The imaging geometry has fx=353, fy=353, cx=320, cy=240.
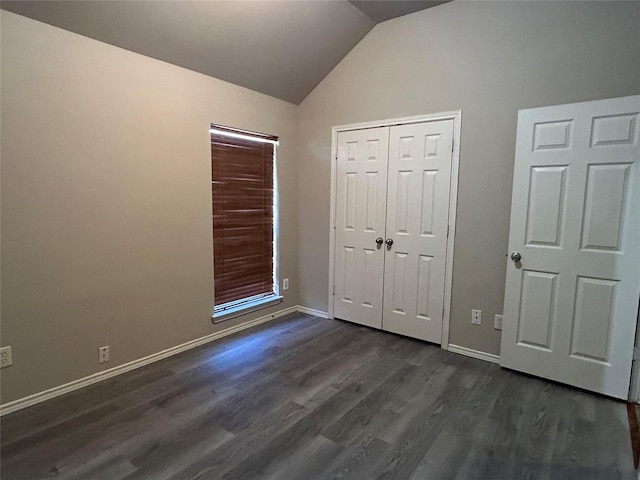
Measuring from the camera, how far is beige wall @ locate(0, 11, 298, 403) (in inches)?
83.3

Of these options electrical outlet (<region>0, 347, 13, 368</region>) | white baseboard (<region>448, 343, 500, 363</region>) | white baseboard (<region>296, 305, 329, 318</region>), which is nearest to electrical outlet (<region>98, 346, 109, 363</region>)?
electrical outlet (<region>0, 347, 13, 368</region>)

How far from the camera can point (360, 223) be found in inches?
144

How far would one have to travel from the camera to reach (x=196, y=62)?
2869mm

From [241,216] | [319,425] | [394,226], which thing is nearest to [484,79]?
[394,226]

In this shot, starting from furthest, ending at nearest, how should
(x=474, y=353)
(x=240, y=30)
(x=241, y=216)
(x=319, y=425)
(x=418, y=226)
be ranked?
(x=241, y=216)
(x=418, y=226)
(x=474, y=353)
(x=240, y=30)
(x=319, y=425)

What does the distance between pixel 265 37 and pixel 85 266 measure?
2.25 m

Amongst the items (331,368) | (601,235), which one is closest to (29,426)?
(331,368)

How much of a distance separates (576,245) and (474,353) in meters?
1.19

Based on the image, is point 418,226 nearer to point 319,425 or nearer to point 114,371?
point 319,425

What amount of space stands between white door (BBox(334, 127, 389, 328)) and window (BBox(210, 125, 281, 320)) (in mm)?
745

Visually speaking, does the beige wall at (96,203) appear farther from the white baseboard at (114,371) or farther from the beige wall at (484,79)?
the beige wall at (484,79)

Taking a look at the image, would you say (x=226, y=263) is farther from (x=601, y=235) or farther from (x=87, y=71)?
(x=601, y=235)

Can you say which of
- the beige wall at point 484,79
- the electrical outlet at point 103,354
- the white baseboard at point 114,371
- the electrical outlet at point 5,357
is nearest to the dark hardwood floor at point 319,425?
the white baseboard at point 114,371

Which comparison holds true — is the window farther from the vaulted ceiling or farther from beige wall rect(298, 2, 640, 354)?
beige wall rect(298, 2, 640, 354)
